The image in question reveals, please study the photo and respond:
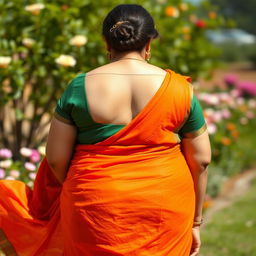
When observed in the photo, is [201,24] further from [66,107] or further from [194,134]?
[66,107]

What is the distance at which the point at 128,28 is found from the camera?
229 cm

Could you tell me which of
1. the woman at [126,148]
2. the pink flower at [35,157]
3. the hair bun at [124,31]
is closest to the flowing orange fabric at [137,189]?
the woman at [126,148]

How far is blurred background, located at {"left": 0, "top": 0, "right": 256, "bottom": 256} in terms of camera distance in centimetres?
419

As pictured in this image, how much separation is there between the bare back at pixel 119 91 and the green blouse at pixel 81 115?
0.07ft

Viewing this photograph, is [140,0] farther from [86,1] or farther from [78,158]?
[78,158]

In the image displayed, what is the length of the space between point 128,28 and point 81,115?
38 centimetres

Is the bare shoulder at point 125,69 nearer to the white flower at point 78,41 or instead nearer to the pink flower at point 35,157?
the pink flower at point 35,157

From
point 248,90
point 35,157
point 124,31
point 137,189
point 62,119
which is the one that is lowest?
point 248,90

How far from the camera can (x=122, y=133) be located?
7.48 ft

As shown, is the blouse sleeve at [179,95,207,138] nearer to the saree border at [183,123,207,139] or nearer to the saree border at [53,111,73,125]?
the saree border at [183,123,207,139]

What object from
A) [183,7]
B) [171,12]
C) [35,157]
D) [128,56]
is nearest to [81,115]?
[128,56]

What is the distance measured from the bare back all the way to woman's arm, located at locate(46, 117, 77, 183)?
153mm

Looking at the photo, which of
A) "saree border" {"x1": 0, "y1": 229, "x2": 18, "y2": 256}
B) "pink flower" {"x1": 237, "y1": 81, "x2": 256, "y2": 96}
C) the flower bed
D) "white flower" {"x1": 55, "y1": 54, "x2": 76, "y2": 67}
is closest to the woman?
"saree border" {"x1": 0, "y1": 229, "x2": 18, "y2": 256}

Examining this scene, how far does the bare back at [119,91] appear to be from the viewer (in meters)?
2.27
